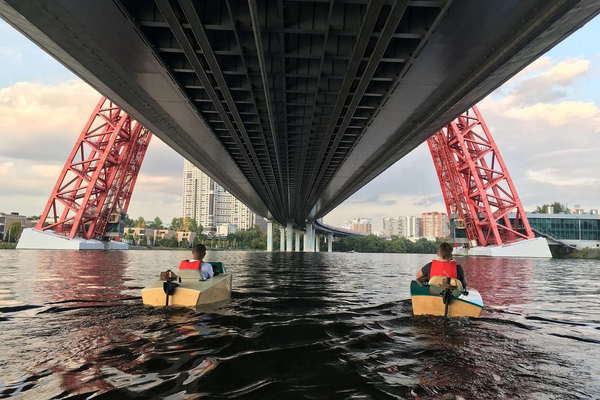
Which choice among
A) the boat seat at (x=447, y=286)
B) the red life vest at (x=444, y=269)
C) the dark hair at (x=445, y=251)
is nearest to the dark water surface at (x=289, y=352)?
the boat seat at (x=447, y=286)

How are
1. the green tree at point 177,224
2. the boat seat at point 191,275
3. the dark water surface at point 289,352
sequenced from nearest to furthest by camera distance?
the dark water surface at point 289,352 < the boat seat at point 191,275 < the green tree at point 177,224

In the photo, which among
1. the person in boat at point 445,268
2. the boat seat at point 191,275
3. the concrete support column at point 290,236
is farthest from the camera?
the concrete support column at point 290,236

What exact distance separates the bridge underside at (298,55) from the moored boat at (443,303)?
274 inches

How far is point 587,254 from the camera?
247 feet

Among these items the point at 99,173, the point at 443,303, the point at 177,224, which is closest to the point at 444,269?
the point at 443,303

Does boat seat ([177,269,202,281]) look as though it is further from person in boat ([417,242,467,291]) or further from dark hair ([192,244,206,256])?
person in boat ([417,242,467,291])

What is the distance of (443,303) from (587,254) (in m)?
81.9

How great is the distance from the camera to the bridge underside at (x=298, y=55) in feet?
37.9

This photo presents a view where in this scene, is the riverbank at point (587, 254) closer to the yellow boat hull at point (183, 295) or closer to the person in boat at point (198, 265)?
the person in boat at point (198, 265)

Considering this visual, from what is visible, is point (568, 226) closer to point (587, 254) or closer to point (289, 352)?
point (587, 254)

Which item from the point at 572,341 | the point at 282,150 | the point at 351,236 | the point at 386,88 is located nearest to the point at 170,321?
the point at 572,341

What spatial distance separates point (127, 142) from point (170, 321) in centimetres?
5938

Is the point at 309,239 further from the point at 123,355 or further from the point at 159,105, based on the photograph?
the point at 123,355

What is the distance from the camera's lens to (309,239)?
9619cm
